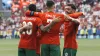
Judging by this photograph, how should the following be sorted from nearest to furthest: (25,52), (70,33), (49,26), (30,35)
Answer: (49,26) → (30,35) → (25,52) → (70,33)

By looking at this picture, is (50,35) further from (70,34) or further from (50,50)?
(70,34)

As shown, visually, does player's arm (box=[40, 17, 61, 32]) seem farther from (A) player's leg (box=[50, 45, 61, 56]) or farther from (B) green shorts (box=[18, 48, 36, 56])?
(B) green shorts (box=[18, 48, 36, 56])

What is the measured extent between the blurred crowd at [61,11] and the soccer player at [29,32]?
63.3 feet

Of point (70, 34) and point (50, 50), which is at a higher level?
point (70, 34)

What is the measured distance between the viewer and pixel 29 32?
9.87 metres

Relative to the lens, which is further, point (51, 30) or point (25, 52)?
point (25, 52)

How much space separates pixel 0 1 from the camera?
31.7 metres

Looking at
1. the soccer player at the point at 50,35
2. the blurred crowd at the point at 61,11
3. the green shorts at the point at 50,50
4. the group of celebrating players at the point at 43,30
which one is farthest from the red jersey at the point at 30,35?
the blurred crowd at the point at 61,11

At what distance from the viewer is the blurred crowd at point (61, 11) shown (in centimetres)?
3019

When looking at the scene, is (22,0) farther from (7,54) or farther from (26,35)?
(26,35)

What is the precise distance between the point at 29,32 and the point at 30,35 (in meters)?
0.09

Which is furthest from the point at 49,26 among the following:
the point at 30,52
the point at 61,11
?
the point at 61,11

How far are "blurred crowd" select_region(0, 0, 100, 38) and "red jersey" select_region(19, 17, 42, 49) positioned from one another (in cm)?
1930

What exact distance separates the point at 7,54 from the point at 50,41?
29.7ft
